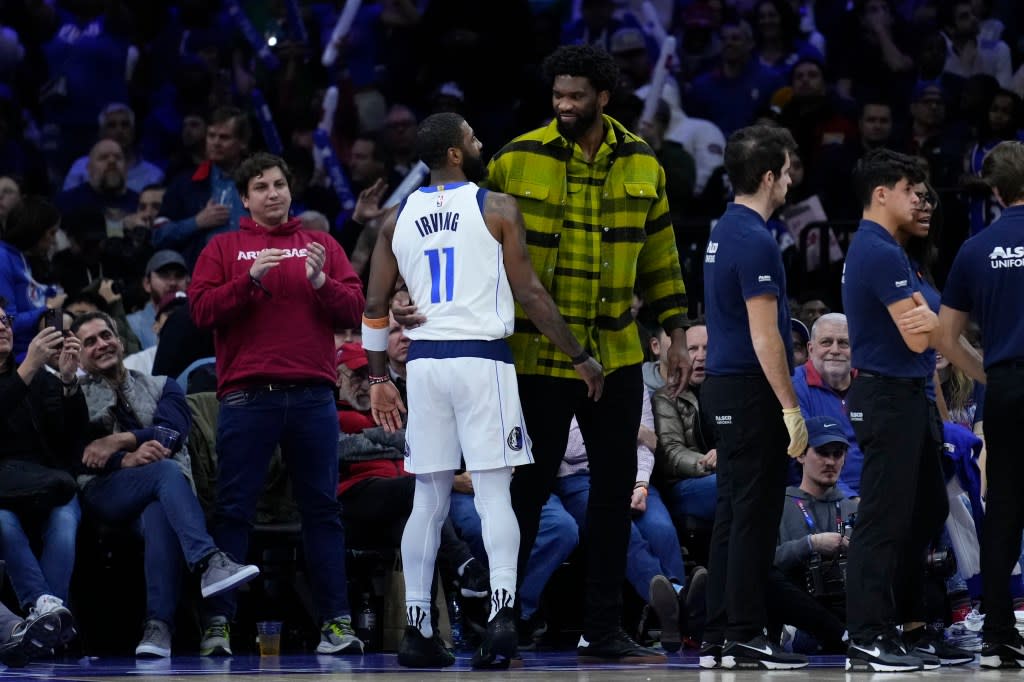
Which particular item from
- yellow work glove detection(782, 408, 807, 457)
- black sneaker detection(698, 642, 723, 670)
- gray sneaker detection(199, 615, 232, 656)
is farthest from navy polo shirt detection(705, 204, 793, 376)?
gray sneaker detection(199, 615, 232, 656)

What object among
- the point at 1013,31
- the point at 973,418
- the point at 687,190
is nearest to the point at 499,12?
the point at 687,190

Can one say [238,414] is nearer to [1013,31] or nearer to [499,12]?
[499,12]

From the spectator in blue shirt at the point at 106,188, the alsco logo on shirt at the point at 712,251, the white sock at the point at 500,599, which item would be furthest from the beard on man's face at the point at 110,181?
the white sock at the point at 500,599

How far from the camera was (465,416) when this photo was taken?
255 inches

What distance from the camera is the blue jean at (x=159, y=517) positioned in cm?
792

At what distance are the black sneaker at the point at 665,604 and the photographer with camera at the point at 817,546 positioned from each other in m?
0.49

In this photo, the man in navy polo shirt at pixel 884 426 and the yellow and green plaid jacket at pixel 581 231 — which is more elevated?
the yellow and green plaid jacket at pixel 581 231

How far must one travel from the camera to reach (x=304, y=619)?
8.93m

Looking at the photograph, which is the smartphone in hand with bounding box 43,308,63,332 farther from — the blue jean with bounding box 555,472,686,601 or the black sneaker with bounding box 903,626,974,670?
the black sneaker with bounding box 903,626,974,670

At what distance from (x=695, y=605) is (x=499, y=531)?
2.10 metres

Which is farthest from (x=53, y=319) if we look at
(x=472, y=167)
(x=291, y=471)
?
(x=472, y=167)

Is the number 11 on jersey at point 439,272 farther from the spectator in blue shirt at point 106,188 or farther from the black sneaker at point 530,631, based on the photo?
the spectator in blue shirt at point 106,188

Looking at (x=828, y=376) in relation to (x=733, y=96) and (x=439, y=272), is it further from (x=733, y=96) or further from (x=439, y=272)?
(x=733, y=96)

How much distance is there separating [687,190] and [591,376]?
594cm
